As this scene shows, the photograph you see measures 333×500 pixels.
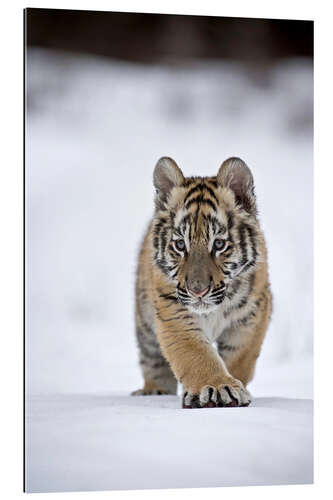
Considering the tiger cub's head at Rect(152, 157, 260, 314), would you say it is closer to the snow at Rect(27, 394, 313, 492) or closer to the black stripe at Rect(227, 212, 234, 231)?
the black stripe at Rect(227, 212, 234, 231)

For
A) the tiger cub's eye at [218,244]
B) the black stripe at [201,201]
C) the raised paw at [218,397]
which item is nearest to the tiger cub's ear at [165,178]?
the black stripe at [201,201]

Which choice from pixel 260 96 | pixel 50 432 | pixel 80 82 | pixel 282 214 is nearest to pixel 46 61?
pixel 80 82

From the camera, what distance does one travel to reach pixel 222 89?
466cm

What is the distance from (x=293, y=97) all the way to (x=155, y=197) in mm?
957

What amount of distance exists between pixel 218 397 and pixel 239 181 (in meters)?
1.11

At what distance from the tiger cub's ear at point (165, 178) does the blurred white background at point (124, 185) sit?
4cm

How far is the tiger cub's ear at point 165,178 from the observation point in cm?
450

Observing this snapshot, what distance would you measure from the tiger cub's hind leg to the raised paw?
359 mm

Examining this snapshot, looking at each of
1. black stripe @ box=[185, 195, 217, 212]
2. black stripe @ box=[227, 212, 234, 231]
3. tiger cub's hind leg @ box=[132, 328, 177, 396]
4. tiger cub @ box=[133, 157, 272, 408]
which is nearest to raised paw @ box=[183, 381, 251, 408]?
tiger cub @ box=[133, 157, 272, 408]

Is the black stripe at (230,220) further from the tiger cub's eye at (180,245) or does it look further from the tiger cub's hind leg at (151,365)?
the tiger cub's hind leg at (151,365)

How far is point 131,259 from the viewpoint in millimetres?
4570

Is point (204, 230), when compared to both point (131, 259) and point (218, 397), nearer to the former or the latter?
point (131, 259)

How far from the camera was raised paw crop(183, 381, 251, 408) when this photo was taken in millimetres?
4246

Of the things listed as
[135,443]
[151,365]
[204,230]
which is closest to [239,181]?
[204,230]
